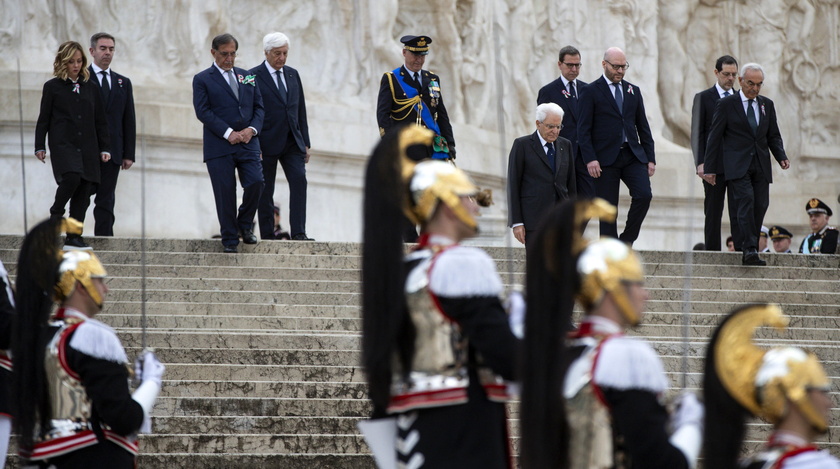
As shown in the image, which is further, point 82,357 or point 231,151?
point 231,151

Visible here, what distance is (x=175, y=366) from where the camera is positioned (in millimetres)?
9547

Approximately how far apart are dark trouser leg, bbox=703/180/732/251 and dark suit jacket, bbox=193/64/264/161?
417 cm

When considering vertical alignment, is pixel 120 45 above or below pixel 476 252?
above

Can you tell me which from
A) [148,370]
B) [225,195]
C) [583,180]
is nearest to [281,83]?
[225,195]

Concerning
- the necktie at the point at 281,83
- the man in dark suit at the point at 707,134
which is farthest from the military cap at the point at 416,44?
the man in dark suit at the point at 707,134

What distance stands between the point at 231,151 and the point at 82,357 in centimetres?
696

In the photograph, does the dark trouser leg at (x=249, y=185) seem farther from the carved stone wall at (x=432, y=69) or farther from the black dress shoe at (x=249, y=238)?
the carved stone wall at (x=432, y=69)

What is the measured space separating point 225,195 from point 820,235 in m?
6.52

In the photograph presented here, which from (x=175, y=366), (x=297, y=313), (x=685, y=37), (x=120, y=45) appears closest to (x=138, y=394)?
(x=175, y=366)

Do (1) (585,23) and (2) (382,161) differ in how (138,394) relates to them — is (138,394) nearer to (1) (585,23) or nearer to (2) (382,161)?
(2) (382,161)

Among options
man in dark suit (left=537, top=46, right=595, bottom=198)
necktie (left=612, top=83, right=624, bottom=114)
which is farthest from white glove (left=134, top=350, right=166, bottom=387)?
man in dark suit (left=537, top=46, right=595, bottom=198)

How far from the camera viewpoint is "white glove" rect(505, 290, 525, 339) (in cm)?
499

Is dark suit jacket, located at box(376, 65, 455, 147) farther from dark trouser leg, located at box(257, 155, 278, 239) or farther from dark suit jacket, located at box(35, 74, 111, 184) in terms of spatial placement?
dark suit jacket, located at box(35, 74, 111, 184)

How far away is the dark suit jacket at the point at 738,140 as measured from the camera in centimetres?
1304
